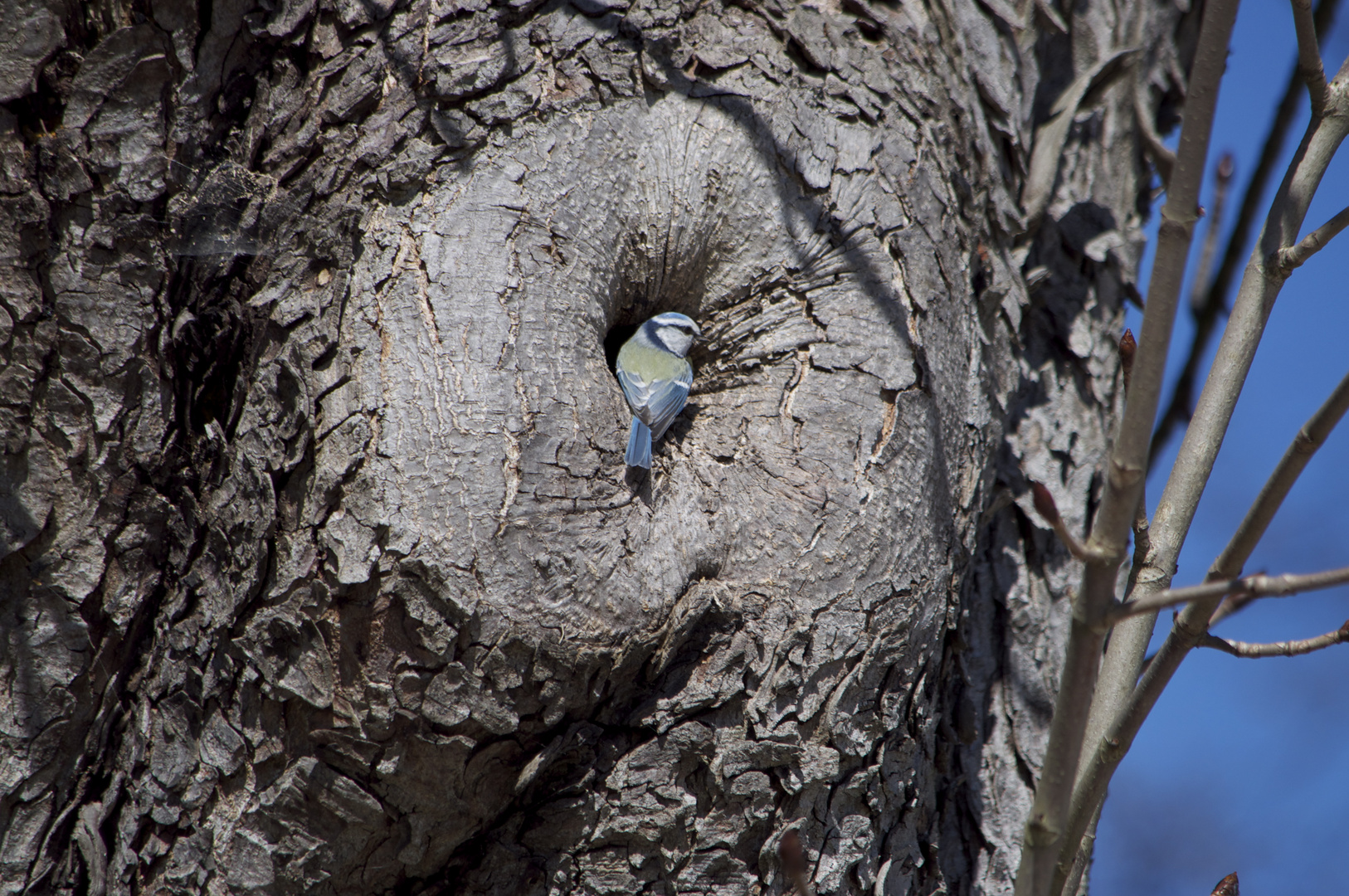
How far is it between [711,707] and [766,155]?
1.14m

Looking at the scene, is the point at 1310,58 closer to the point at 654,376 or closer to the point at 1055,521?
the point at 1055,521

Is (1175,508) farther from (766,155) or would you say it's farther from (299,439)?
(299,439)

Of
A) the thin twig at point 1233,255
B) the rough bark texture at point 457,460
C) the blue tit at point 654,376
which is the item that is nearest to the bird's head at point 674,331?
the blue tit at point 654,376

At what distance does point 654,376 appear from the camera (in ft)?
6.83

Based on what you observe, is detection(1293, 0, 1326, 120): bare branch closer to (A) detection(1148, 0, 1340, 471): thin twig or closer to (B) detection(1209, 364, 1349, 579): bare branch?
(B) detection(1209, 364, 1349, 579): bare branch

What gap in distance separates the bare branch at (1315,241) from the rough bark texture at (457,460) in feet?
2.50

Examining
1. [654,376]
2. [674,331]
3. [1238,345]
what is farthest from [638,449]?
[1238,345]

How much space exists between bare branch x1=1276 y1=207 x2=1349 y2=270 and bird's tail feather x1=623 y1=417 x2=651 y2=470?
3.52 feet

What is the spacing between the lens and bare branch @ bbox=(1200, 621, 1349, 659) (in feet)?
3.24

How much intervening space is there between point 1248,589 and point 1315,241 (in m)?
0.65

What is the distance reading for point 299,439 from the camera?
163 centimetres

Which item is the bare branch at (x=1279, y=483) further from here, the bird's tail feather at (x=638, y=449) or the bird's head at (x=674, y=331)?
the bird's head at (x=674, y=331)

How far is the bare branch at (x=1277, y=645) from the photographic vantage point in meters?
0.99

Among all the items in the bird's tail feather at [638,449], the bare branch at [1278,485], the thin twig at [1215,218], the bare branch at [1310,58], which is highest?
the thin twig at [1215,218]
